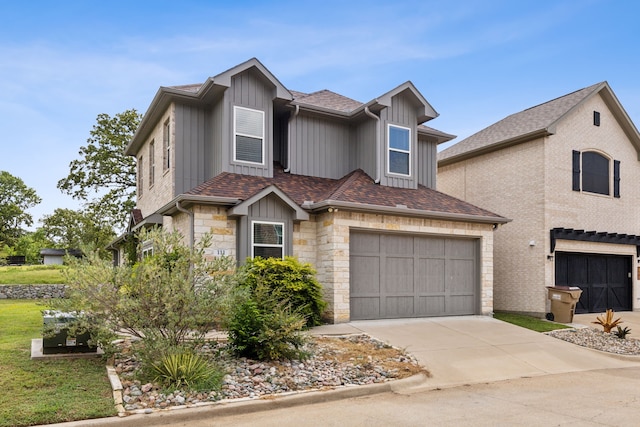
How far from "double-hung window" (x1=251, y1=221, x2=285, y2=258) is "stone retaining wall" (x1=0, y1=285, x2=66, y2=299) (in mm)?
13872

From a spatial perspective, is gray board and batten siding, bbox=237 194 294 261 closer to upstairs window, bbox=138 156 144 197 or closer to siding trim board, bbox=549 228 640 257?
upstairs window, bbox=138 156 144 197

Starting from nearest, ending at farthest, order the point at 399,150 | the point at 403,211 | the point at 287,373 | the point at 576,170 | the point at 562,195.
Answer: the point at 287,373 < the point at 403,211 < the point at 399,150 < the point at 562,195 < the point at 576,170

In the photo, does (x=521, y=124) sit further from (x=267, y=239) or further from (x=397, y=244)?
(x=267, y=239)

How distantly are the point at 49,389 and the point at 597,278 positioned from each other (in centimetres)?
1871

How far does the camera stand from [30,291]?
2297 centimetres

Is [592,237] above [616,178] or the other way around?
the other way around

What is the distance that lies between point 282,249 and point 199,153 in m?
4.10

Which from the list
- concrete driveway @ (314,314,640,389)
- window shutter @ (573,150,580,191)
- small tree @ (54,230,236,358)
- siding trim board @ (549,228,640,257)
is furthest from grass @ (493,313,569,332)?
small tree @ (54,230,236,358)

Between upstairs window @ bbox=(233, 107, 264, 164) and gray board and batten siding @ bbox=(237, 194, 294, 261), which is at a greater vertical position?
upstairs window @ bbox=(233, 107, 264, 164)

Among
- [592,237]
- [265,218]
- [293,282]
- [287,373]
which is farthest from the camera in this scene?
[592,237]

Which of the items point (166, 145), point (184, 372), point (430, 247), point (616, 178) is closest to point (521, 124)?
point (616, 178)

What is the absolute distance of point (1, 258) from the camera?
124ft

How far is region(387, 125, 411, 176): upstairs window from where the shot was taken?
16125mm

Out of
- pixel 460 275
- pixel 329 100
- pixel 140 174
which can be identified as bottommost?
pixel 460 275
